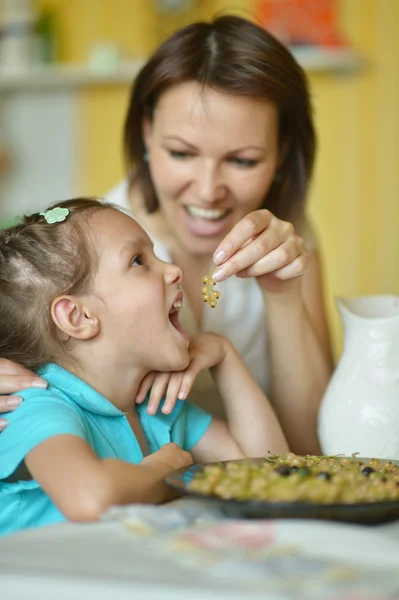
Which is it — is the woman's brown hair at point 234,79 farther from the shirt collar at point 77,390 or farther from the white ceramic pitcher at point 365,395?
the shirt collar at point 77,390

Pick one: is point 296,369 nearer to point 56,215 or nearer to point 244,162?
point 244,162

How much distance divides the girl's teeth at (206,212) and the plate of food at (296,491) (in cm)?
87

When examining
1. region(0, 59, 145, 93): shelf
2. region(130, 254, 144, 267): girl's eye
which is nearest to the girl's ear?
region(130, 254, 144, 267): girl's eye

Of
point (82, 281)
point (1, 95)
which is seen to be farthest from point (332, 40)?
point (82, 281)

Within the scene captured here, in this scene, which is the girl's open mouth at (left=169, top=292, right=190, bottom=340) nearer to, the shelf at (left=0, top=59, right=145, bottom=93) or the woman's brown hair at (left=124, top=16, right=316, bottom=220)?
the woman's brown hair at (left=124, top=16, right=316, bottom=220)

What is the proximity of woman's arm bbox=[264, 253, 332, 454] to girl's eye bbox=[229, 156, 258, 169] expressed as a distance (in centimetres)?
32

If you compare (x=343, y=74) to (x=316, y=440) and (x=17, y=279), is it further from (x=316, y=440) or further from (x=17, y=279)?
(x=17, y=279)

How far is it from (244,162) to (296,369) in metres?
0.47

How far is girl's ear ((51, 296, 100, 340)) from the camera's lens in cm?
125

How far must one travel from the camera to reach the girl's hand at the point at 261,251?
4.37 feet

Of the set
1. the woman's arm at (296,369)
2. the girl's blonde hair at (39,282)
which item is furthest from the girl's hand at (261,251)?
the girl's blonde hair at (39,282)

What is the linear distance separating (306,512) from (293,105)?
3.87 feet

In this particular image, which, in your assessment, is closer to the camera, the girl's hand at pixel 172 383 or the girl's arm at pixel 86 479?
the girl's arm at pixel 86 479

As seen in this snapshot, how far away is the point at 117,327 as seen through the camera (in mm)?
1287
